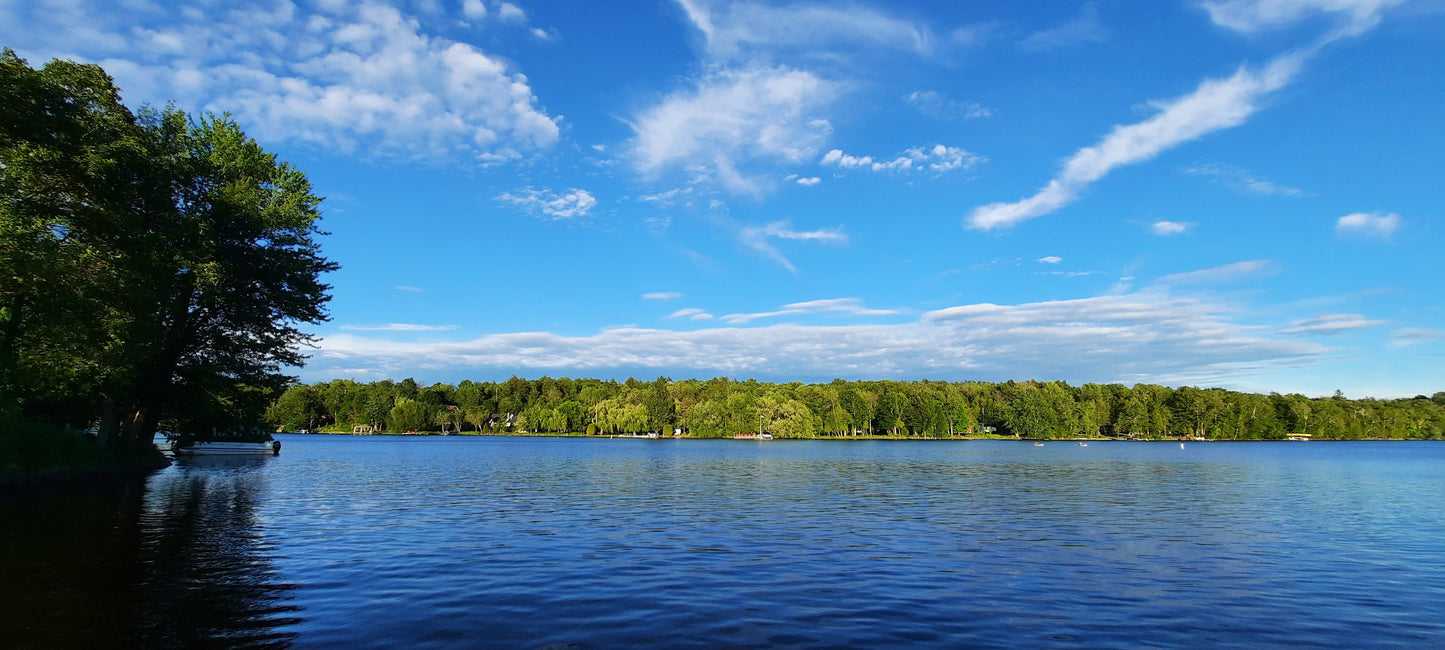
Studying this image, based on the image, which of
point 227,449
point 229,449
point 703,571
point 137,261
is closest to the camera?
point 703,571

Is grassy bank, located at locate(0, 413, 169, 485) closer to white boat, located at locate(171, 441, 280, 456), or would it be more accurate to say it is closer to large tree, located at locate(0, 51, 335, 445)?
large tree, located at locate(0, 51, 335, 445)

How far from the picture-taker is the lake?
12.5 metres

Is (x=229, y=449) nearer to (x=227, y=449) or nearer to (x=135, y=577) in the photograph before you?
(x=227, y=449)

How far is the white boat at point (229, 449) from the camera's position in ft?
254

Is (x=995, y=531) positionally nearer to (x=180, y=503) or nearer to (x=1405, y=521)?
(x=1405, y=521)

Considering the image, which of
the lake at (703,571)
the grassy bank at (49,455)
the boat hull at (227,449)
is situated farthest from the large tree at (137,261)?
the boat hull at (227,449)

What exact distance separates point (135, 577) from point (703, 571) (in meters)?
12.8

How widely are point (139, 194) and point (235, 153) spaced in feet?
32.2

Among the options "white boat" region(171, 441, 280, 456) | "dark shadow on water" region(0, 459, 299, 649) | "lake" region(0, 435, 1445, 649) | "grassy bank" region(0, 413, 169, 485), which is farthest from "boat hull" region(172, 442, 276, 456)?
"dark shadow on water" region(0, 459, 299, 649)

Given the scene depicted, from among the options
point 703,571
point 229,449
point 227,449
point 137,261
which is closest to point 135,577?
point 703,571

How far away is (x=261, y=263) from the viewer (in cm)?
4325

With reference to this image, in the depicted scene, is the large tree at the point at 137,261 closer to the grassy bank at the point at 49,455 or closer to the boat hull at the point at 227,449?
the grassy bank at the point at 49,455

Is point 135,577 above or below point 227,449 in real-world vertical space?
above

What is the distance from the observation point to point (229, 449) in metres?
83.2
